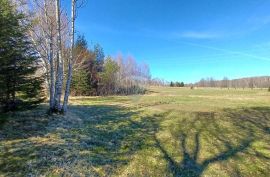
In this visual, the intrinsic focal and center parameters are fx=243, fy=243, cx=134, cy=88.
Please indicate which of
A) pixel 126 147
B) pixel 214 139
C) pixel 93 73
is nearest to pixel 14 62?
pixel 126 147

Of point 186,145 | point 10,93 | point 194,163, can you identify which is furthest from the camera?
point 10,93

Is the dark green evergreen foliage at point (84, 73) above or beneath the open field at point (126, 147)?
above

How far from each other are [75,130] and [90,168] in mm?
4801

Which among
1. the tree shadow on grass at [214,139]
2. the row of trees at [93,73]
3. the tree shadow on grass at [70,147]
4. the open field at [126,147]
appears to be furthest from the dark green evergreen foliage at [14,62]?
the row of trees at [93,73]

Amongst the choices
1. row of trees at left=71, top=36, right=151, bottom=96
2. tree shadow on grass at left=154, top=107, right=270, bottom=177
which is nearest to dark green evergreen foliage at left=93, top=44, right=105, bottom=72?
row of trees at left=71, top=36, right=151, bottom=96

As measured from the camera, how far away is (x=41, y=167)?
315 inches

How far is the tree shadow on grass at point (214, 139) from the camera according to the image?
997 centimetres

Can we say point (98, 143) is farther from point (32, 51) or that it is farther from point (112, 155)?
point (32, 51)

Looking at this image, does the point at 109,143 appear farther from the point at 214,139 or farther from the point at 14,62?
the point at 14,62

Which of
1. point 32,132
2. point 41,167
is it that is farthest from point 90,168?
point 32,132

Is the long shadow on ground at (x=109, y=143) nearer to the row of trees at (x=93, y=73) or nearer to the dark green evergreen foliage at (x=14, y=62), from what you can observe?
the dark green evergreen foliage at (x=14, y=62)

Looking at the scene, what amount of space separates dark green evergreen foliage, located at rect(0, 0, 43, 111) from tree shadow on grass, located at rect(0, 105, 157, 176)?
1.26 meters

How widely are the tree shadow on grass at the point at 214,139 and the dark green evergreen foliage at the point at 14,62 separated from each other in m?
7.61

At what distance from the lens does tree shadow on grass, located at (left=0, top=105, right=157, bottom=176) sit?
26.5 feet
